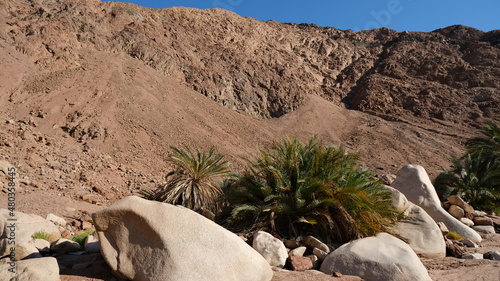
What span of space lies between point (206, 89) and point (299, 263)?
1447 inches

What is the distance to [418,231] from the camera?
25.0ft

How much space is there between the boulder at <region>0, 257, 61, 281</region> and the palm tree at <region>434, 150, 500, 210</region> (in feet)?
45.9

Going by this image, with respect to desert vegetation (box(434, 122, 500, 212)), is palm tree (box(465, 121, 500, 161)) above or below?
above

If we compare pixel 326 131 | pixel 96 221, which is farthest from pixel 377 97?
pixel 96 221

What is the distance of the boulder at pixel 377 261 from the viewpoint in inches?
200

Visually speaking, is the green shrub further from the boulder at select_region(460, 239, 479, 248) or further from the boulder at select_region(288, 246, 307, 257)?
the boulder at select_region(460, 239, 479, 248)

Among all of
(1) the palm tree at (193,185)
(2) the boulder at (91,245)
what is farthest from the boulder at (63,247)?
A: (1) the palm tree at (193,185)

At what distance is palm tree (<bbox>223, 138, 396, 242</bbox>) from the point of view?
6755 mm

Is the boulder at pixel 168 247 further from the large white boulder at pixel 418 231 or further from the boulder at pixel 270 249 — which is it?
the large white boulder at pixel 418 231

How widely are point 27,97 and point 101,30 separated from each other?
593 inches

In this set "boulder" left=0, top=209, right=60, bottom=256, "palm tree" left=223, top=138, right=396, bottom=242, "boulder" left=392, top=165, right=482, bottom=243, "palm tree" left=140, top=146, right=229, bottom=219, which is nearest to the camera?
"boulder" left=0, top=209, right=60, bottom=256

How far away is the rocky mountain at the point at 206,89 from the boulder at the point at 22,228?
631 cm

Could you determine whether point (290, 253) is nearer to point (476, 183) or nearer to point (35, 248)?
point (35, 248)

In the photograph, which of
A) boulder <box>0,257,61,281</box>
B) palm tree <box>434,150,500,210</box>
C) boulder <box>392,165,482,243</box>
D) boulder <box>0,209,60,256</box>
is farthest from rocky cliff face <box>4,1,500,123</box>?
boulder <box>0,257,61,281</box>
